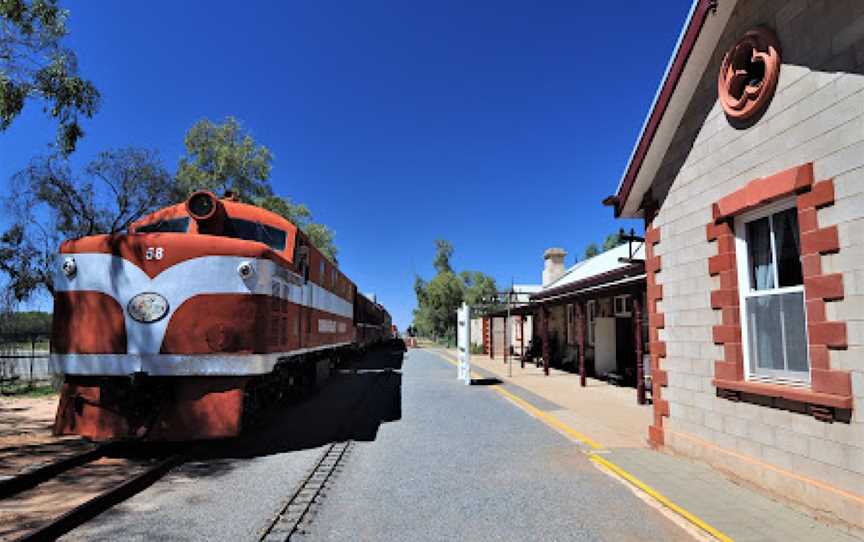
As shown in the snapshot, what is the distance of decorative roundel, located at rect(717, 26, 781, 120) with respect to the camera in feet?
17.2

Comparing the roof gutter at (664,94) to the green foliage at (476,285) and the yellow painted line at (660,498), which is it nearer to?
the yellow painted line at (660,498)

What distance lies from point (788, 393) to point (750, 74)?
3392 millimetres

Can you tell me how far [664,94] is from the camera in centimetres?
681

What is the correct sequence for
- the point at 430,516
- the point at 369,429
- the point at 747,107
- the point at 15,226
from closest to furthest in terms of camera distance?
the point at 430,516 → the point at 747,107 → the point at 369,429 → the point at 15,226

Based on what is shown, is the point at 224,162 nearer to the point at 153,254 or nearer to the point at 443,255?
the point at 153,254

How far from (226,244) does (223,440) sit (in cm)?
318

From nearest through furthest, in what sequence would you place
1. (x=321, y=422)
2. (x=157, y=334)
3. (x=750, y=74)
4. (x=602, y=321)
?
1. (x=750, y=74)
2. (x=157, y=334)
3. (x=321, y=422)
4. (x=602, y=321)

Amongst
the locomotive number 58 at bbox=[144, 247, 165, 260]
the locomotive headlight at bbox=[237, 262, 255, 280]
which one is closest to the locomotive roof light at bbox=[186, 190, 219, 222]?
the locomotive number 58 at bbox=[144, 247, 165, 260]

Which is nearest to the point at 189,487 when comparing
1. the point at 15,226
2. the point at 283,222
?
the point at 283,222

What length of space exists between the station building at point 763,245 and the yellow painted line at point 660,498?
0.97 meters

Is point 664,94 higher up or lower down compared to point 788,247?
higher up

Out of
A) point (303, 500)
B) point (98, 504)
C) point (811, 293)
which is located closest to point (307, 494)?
point (303, 500)

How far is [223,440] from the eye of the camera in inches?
314

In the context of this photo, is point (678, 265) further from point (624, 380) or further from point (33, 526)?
point (624, 380)
